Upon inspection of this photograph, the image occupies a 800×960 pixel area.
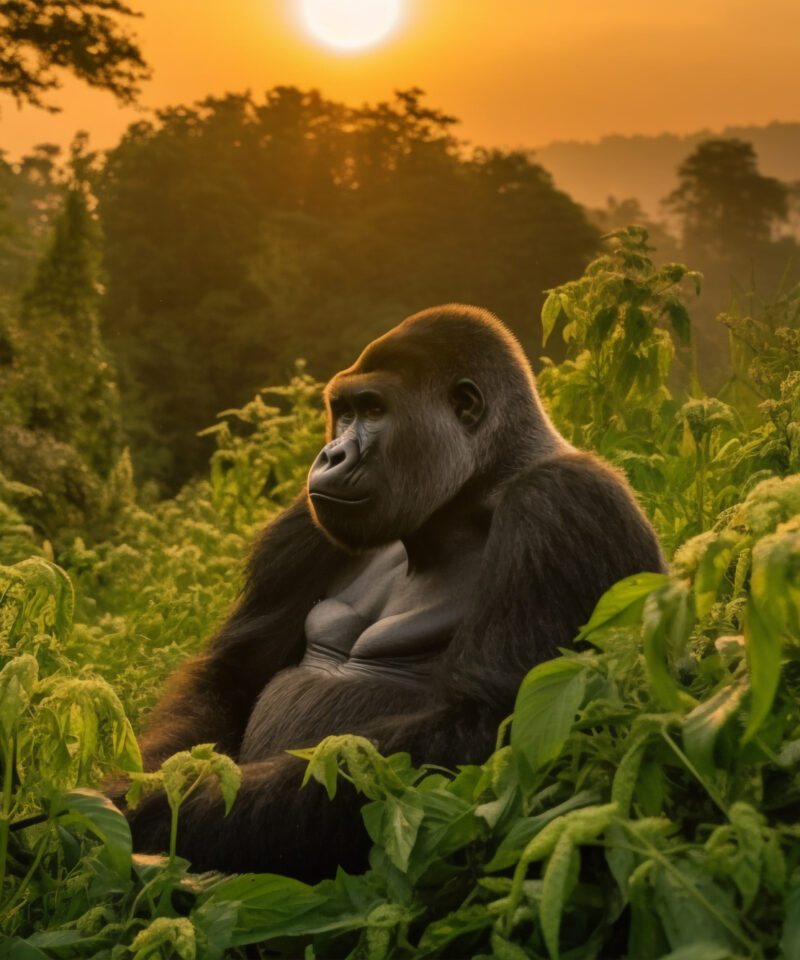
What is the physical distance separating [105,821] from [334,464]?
1091mm

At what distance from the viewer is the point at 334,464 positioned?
282cm

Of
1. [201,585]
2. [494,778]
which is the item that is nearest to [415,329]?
[494,778]

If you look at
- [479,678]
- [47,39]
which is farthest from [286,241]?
[479,678]

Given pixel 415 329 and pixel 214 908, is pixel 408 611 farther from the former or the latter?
pixel 214 908

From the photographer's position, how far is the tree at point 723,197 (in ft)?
87.8

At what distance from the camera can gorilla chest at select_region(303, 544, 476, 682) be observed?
9.32ft

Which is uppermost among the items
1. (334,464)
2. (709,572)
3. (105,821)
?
(334,464)

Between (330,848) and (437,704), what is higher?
(437,704)

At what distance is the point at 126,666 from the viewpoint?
14.5 ft

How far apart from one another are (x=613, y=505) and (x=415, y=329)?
0.58 meters

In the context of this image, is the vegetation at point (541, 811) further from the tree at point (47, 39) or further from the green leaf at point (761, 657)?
the tree at point (47, 39)

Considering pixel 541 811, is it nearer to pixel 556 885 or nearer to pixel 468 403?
pixel 556 885

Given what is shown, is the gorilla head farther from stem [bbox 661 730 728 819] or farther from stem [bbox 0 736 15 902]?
stem [bbox 661 730 728 819]

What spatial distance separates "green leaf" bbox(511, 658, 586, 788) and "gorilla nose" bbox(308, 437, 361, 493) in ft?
3.68
